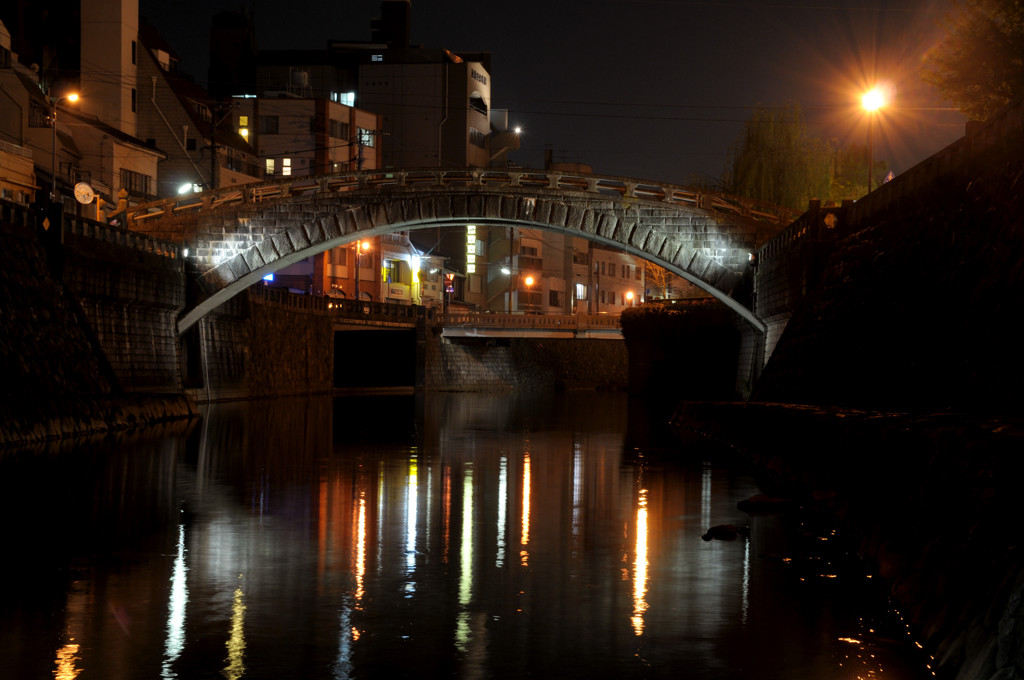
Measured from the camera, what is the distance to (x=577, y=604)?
11.2 metres

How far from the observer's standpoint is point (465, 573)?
1268 cm

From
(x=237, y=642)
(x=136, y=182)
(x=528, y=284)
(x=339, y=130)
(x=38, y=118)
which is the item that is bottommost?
(x=237, y=642)

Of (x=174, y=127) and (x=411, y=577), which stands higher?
(x=174, y=127)

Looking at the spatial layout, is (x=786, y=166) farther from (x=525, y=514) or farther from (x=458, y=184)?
(x=525, y=514)

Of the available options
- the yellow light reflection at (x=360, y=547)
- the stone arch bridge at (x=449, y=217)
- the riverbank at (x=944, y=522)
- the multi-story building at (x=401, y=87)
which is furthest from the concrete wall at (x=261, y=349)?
the riverbank at (x=944, y=522)

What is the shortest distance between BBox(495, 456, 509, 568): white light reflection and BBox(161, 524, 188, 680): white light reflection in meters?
3.57

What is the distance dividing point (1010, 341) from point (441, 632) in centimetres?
1025

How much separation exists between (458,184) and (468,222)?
5.39 ft

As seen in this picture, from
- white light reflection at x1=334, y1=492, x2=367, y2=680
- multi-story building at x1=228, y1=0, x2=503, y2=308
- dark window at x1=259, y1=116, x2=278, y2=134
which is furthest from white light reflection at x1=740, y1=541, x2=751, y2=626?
multi-story building at x1=228, y1=0, x2=503, y2=308

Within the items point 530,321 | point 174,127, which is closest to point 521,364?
point 530,321

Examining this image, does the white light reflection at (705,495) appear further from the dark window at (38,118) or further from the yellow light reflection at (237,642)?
the dark window at (38,118)

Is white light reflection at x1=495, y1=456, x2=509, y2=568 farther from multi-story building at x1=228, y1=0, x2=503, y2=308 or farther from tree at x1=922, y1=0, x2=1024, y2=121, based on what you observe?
multi-story building at x1=228, y1=0, x2=503, y2=308

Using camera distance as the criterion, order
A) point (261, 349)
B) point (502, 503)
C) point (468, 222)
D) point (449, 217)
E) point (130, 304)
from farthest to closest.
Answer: point (261, 349)
point (468, 222)
point (449, 217)
point (130, 304)
point (502, 503)

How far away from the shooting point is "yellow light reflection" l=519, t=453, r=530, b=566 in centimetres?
1384
